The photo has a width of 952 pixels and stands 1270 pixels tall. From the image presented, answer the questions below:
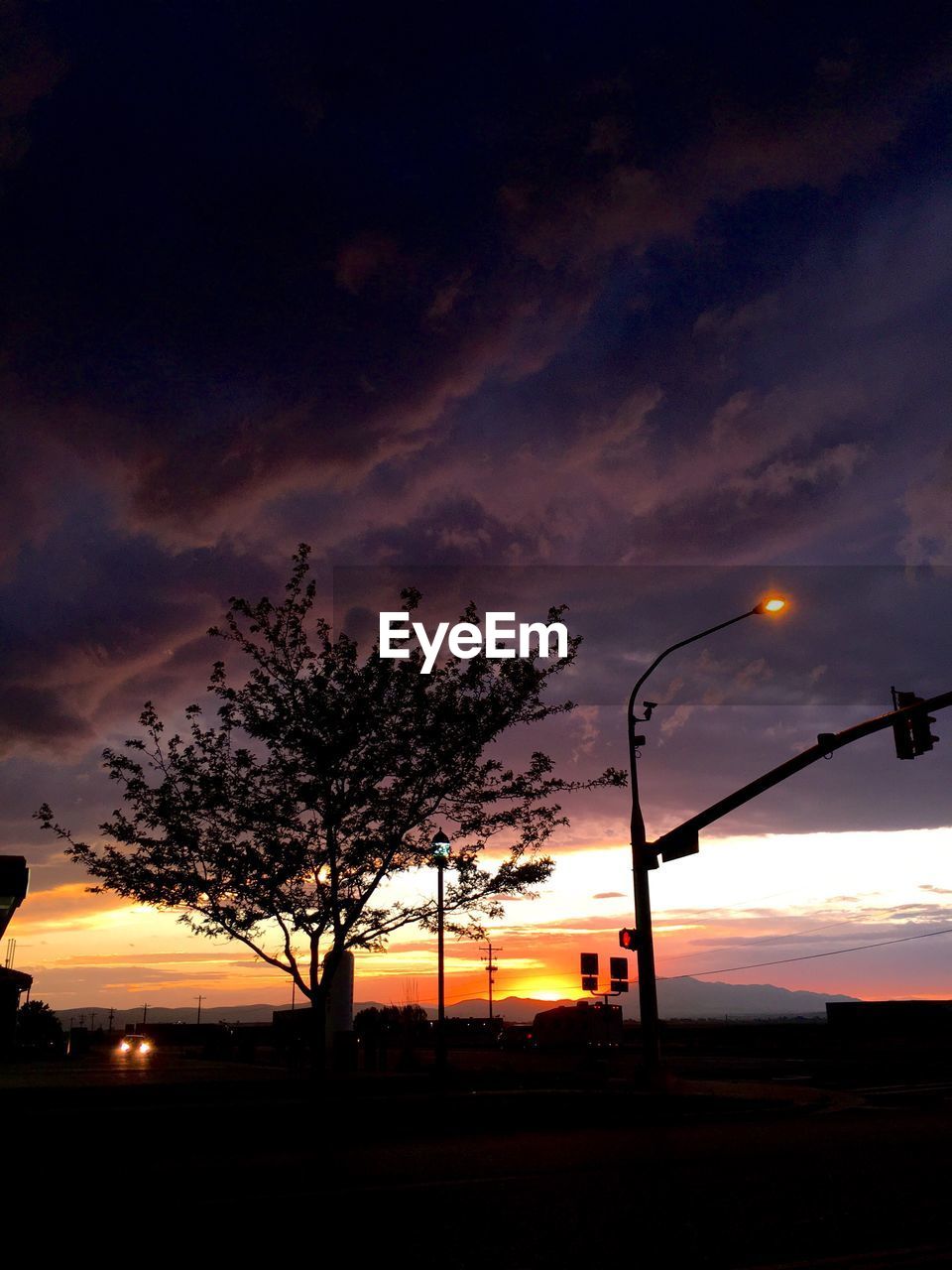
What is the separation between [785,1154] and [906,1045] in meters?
41.7

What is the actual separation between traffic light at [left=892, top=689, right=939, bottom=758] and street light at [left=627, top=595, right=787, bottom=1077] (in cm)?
327

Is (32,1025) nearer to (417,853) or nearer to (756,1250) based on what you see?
(417,853)

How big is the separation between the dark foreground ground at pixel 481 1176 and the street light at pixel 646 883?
1.94 metres

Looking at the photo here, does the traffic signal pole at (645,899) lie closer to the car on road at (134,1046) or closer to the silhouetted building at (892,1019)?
the car on road at (134,1046)

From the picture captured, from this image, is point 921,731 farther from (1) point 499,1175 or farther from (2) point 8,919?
(2) point 8,919

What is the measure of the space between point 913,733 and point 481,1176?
1195 cm

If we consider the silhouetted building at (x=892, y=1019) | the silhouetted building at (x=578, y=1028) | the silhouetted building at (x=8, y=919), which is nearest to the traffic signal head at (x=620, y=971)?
the silhouetted building at (x=8, y=919)

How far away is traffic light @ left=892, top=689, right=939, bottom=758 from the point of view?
719 inches

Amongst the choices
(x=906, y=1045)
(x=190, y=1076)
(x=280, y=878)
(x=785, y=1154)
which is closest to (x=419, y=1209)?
(x=785, y=1154)

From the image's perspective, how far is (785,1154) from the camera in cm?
1198

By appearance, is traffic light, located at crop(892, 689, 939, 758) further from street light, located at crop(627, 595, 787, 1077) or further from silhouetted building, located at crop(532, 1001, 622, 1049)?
silhouetted building, located at crop(532, 1001, 622, 1049)

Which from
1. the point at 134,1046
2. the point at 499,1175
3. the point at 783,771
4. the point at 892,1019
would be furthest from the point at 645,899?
the point at 892,1019

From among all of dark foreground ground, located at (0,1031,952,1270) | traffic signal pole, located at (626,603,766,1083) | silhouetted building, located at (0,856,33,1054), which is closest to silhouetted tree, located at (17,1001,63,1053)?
silhouetted building, located at (0,856,33,1054)

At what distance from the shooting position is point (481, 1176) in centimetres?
1009
